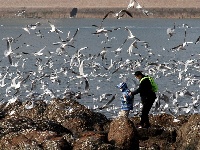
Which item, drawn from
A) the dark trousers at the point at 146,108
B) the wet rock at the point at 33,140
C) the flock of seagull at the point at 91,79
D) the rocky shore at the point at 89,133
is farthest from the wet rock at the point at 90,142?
the flock of seagull at the point at 91,79

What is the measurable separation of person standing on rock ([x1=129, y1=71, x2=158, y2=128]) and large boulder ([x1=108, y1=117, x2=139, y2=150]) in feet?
5.07

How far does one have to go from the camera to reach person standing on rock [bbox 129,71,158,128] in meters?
14.5

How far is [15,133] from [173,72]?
78.3ft

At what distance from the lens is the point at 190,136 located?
1338 centimetres

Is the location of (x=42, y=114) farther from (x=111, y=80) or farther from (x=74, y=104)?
(x=111, y=80)

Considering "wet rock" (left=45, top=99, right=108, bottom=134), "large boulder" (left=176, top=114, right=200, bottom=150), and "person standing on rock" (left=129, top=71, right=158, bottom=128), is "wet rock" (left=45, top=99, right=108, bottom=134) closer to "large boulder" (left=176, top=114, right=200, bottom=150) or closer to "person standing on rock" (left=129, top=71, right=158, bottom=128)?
"person standing on rock" (left=129, top=71, right=158, bottom=128)

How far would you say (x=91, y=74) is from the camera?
35.4m

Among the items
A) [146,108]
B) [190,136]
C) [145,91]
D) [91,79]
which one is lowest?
[91,79]

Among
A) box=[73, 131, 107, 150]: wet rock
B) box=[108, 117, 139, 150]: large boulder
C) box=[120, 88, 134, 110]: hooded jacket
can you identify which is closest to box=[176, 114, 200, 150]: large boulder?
box=[108, 117, 139, 150]: large boulder

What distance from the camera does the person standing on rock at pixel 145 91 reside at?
14484 millimetres

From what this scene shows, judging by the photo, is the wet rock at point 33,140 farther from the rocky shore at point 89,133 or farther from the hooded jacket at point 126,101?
the hooded jacket at point 126,101

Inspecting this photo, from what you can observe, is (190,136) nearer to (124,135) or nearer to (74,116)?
(124,135)

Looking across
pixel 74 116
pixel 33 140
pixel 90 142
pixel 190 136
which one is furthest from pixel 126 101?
pixel 33 140

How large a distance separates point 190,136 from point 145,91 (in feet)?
5.93
